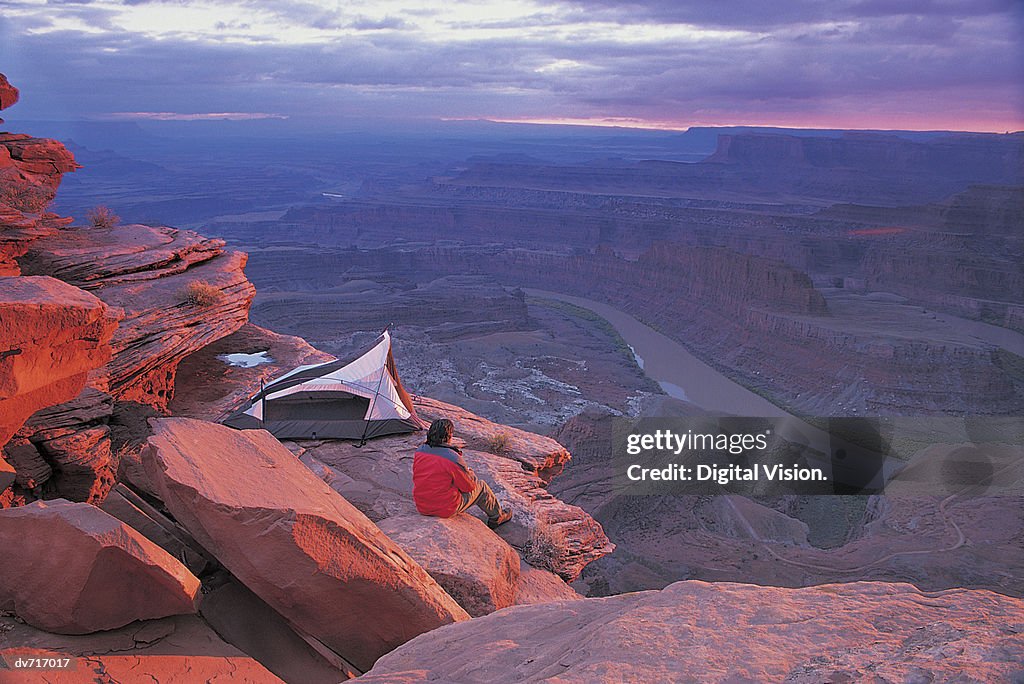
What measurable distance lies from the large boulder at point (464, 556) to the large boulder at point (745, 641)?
175cm

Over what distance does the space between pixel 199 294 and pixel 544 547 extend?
18.5ft

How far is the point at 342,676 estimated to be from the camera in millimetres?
3852

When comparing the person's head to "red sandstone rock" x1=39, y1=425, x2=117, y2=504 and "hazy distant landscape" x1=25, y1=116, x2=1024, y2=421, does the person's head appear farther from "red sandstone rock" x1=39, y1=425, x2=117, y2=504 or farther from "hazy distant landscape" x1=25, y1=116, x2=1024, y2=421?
"hazy distant landscape" x1=25, y1=116, x2=1024, y2=421

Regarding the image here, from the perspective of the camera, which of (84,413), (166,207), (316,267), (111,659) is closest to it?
(111,659)

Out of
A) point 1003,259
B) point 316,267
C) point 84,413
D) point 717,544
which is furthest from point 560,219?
point 84,413

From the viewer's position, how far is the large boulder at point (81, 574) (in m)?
3.36

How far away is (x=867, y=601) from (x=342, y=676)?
2.73 m

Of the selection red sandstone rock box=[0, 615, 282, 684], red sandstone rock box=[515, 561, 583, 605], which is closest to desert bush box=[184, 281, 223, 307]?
red sandstone rock box=[515, 561, 583, 605]

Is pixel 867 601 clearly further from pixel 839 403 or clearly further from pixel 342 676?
pixel 839 403

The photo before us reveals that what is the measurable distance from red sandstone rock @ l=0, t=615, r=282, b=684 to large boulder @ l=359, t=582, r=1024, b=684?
100 cm

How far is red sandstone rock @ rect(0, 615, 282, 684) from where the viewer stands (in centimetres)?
312

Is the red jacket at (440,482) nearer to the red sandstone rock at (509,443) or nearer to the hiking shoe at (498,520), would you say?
the hiking shoe at (498,520)

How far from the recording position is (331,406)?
821cm

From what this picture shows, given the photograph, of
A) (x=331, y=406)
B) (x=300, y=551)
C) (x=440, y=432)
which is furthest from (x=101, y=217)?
(x=300, y=551)
